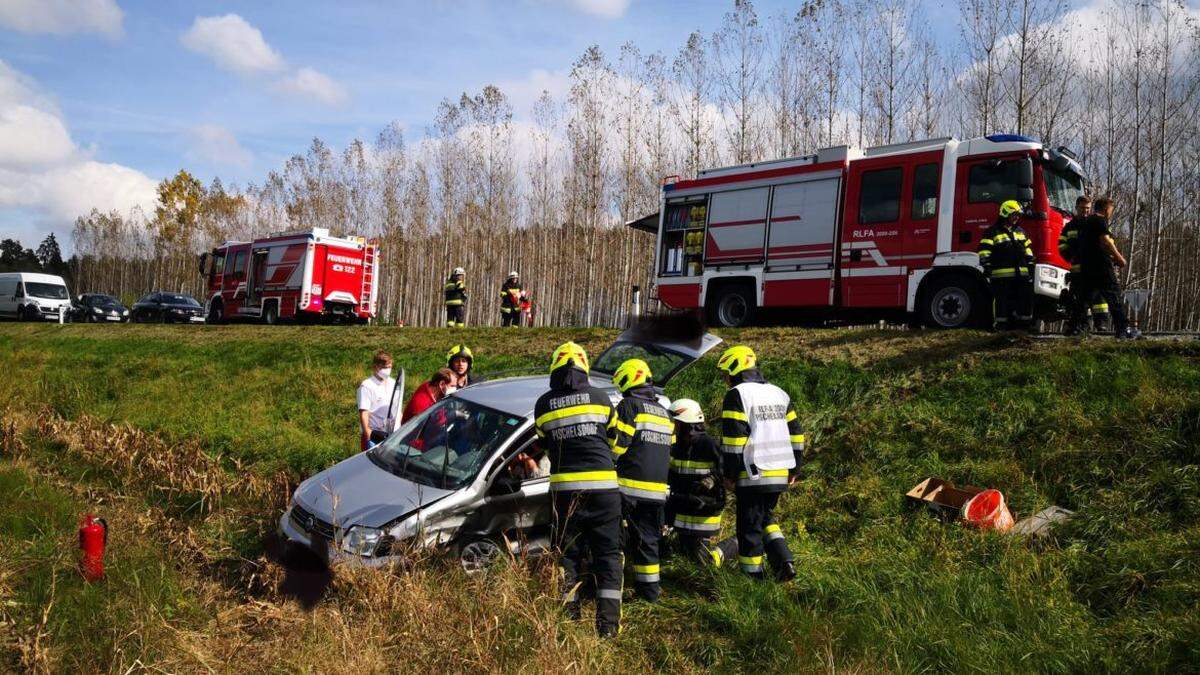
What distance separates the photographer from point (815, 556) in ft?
18.6

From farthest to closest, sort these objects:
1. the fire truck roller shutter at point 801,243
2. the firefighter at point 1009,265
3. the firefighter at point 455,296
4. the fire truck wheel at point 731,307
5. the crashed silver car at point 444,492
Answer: the firefighter at point 455,296 → the fire truck wheel at point 731,307 → the fire truck roller shutter at point 801,243 → the firefighter at point 1009,265 → the crashed silver car at point 444,492

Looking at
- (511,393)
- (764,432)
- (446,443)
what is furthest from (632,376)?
(446,443)

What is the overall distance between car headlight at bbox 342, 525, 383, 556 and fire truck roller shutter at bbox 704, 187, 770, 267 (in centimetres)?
826

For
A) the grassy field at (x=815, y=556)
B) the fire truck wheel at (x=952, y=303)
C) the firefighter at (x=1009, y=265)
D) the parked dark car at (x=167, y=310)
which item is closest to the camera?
the grassy field at (x=815, y=556)

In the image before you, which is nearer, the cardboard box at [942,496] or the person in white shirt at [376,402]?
the cardboard box at [942,496]

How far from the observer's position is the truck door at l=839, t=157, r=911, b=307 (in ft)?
35.2

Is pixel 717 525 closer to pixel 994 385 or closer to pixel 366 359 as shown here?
pixel 994 385

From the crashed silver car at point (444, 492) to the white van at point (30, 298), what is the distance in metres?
29.4

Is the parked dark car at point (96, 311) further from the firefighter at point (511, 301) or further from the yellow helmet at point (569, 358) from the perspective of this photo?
the yellow helmet at point (569, 358)

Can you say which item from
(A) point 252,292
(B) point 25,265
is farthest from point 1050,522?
(B) point 25,265

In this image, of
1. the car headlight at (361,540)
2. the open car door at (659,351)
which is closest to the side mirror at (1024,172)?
the open car door at (659,351)

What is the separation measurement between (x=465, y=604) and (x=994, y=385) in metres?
5.86

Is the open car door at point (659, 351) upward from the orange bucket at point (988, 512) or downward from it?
upward

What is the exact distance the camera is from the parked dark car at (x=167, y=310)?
28.9 metres
